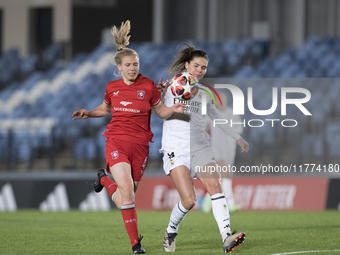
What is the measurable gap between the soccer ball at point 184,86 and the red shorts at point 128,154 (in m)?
0.60

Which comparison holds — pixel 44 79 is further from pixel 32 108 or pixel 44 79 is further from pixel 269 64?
pixel 269 64

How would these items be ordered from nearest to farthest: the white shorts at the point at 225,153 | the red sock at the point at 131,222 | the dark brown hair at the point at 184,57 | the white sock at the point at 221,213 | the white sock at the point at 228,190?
1. the red sock at the point at 131,222
2. the white sock at the point at 221,213
3. the dark brown hair at the point at 184,57
4. the white sock at the point at 228,190
5. the white shorts at the point at 225,153

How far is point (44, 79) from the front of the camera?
20516mm

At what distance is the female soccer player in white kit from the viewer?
572cm

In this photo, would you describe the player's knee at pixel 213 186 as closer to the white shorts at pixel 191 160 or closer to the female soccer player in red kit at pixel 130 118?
the white shorts at pixel 191 160

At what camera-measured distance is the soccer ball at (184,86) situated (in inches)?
224

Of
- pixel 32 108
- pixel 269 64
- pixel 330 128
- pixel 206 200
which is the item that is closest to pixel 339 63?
pixel 269 64

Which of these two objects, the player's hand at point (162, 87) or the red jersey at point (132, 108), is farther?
the player's hand at point (162, 87)

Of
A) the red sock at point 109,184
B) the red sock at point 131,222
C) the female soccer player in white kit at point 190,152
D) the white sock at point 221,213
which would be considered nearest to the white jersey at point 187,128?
the female soccer player in white kit at point 190,152

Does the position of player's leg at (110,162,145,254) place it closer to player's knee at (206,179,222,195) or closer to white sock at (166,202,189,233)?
white sock at (166,202,189,233)

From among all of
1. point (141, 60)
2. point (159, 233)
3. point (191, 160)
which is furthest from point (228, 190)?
point (141, 60)

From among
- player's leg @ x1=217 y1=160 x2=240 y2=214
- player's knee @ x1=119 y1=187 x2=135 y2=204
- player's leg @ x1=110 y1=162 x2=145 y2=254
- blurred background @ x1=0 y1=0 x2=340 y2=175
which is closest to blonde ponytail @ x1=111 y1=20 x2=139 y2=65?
player's leg @ x1=110 y1=162 x2=145 y2=254

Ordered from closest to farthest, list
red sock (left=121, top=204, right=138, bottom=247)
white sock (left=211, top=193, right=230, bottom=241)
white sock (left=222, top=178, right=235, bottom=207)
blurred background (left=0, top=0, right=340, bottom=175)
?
red sock (left=121, top=204, right=138, bottom=247) → white sock (left=211, top=193, right=230, bottom=241) → white sock (left=222, top=178, right=235, bottom=207) → blurred background (left=0, top=0, right=340, bottom=175)

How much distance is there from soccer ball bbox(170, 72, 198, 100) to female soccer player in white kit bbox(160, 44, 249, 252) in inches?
5.9
